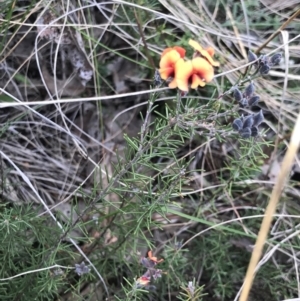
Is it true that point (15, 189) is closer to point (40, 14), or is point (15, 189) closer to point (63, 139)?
point (63, 139)

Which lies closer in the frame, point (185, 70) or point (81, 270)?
point (185, 70)

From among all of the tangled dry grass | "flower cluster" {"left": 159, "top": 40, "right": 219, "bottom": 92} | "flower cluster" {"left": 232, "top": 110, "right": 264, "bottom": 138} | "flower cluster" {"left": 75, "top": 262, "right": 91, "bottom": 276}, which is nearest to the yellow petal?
"flower cluster" {"left": 159, "top": 40, "right": 219, "bottom": 92}

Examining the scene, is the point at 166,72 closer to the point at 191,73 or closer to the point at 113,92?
the point at 191,73

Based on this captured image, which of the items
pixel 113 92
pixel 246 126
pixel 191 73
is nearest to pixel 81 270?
pixel 246 126

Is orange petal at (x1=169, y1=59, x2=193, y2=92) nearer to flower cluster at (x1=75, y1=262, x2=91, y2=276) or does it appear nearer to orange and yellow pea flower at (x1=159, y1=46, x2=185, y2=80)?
orange and yellow pea flower at (x1=159, y1=46, x2=185, y2=80)

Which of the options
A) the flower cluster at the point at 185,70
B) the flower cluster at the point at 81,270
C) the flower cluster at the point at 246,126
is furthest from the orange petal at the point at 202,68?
the flower cluster at the point at 81,270

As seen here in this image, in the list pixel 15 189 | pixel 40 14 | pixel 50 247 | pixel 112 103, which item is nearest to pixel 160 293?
pixel 50 247

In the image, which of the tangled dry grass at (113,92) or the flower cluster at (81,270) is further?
the tangled dry grass at (113,92)

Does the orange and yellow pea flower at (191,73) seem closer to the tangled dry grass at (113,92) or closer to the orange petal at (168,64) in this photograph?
the orange petal at (168,64)
